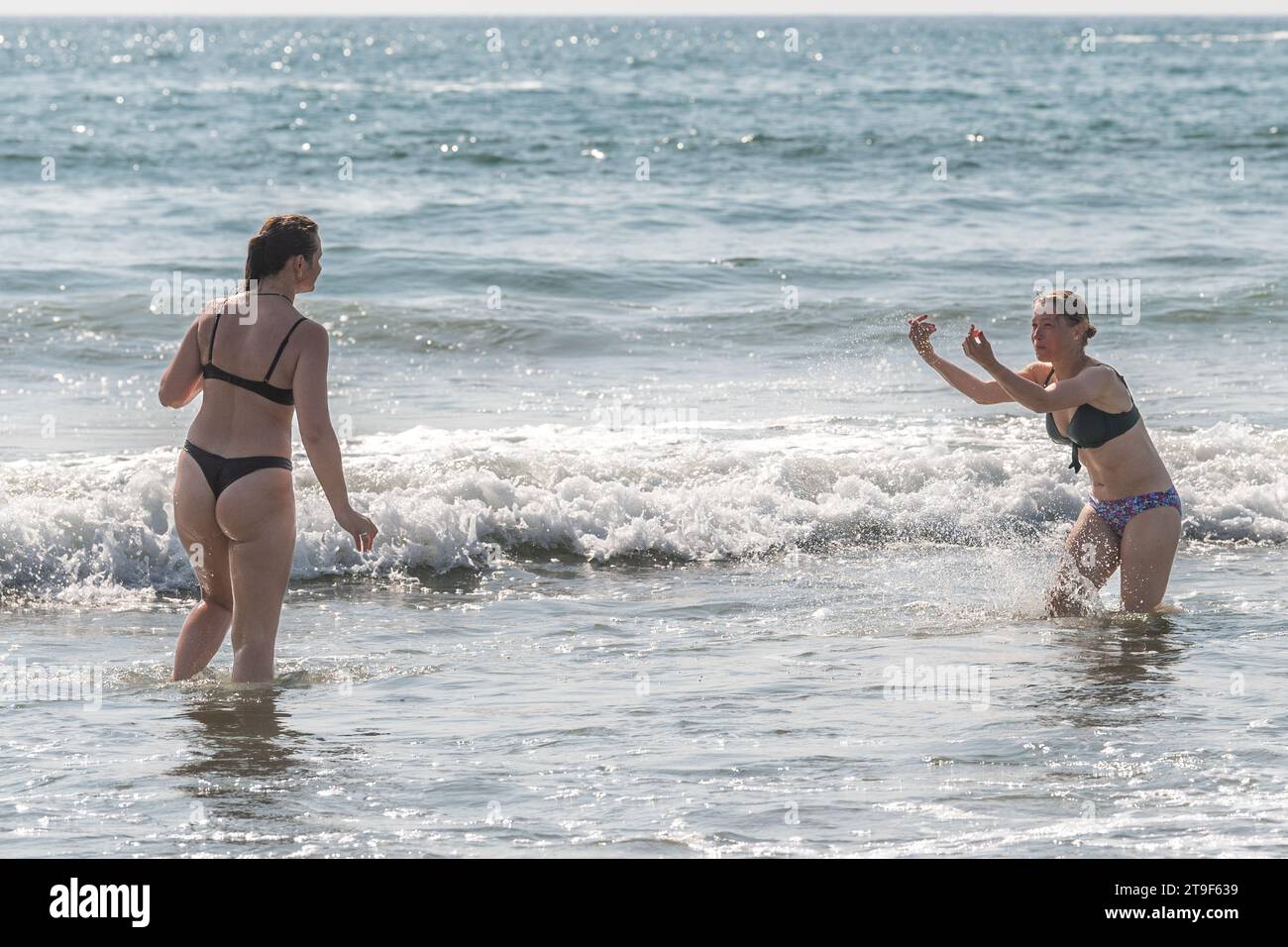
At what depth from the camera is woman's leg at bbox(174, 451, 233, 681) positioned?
5438mm

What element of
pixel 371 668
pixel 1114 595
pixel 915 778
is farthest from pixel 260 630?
pixel 1114 595

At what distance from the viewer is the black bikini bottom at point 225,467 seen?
5391mm

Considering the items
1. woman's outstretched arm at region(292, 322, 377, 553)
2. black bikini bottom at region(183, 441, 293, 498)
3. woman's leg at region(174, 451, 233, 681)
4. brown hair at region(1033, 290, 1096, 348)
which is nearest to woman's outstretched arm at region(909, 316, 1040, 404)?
brown hair at region(1033, 290, 1096, 348)

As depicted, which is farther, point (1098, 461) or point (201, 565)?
point (1098, 461)

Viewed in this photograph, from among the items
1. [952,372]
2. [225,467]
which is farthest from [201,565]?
[952,372]

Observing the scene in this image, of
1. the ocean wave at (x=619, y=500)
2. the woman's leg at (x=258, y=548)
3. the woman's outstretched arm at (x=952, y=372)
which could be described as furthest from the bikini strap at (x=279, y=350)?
the ocean wave at (x=619, y=500)

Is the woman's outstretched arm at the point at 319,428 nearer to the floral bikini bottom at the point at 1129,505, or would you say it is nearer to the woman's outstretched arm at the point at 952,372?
the woman's outstretched arm at the point at 952,372

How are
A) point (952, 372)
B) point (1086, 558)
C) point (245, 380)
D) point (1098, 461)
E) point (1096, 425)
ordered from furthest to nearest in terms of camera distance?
point (1086, 558) < point (1098, 461) < point (1096, 425) < point (952, 372) < point (245, 380)

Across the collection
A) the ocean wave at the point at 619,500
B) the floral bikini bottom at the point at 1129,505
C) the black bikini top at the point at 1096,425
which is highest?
the black bikini top at the point at 1096,425

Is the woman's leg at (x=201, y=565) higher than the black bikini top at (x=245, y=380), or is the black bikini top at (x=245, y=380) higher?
the black bikini top at (x=245, y=380)

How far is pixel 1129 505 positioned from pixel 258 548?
3.69m

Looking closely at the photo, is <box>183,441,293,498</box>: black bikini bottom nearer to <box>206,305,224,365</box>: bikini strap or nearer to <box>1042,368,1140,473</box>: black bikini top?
<box>206,305,224,365</box>: bikini strap

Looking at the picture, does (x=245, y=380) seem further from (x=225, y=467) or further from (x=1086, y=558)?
(x=1086, y=558)

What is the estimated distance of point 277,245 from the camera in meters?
5.30
